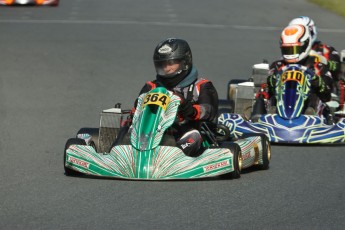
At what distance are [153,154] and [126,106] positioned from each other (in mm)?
6156

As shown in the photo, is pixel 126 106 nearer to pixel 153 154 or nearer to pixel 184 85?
pixel 184 85

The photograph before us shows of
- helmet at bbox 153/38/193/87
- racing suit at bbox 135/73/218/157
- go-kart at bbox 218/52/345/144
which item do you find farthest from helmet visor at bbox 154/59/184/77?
go-kart at bbox 218/52/345/144

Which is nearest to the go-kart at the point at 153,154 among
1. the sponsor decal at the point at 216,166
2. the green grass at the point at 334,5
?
the sponsor decal at the point at 216,166

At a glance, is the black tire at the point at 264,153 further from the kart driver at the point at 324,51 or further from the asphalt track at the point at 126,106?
the kart driver at the point at 324,51

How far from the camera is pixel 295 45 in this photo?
1234cm

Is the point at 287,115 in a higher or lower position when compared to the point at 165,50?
lower

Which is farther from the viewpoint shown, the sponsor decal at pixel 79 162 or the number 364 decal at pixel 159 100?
the number 364 decal at pixel 159 100

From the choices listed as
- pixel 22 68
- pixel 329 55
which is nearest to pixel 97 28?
pixel 22 68

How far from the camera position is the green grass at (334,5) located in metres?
26.7

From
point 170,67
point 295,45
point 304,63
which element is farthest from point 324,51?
point 170,67

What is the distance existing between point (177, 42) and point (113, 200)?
2087 millimetres

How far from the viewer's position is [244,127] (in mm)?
11562

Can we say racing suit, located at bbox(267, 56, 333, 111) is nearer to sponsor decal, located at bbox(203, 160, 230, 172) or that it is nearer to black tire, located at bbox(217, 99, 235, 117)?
black tire, located at bbox(217, 99, 235, 117)

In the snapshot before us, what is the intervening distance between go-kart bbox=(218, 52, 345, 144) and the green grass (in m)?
14.1
